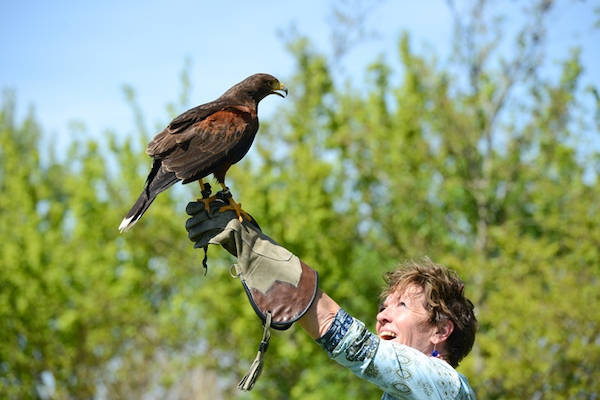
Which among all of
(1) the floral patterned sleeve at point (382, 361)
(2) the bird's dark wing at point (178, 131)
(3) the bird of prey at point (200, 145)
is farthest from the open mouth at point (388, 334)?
(2) the bird's dark wing at point (178, 131)

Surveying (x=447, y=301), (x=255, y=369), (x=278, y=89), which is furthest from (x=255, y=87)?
(x=255, y=369)

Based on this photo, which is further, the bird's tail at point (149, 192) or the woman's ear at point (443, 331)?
the bird's tail at point (149, 192)

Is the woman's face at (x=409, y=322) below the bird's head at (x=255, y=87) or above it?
below

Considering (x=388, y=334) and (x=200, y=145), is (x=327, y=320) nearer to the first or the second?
(x=388, y=334)

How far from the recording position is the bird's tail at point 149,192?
302 cm

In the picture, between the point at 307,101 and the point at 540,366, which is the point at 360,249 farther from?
the point at 540,366

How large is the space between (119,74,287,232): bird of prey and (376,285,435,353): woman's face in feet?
2.53

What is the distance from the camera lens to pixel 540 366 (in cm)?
1116

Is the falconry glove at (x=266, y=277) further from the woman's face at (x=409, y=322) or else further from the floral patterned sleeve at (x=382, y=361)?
the woman's face at (x=409, y=322)

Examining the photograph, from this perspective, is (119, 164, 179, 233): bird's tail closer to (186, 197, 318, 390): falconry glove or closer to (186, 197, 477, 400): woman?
(186, 197, 477, 400): woman

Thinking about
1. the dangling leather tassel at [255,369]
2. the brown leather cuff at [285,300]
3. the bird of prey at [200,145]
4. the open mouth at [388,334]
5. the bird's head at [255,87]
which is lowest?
the dangling leather tassel at [255,369]

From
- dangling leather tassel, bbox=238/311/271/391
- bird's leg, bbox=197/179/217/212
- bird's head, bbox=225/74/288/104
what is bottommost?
dangling leather tassel, bbox=238/311/271/391

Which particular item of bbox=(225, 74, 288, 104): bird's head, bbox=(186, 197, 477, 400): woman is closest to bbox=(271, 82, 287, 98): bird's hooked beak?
bbox=(225, 74, 288, 104): bird's head

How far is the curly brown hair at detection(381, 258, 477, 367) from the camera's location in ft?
9.57
